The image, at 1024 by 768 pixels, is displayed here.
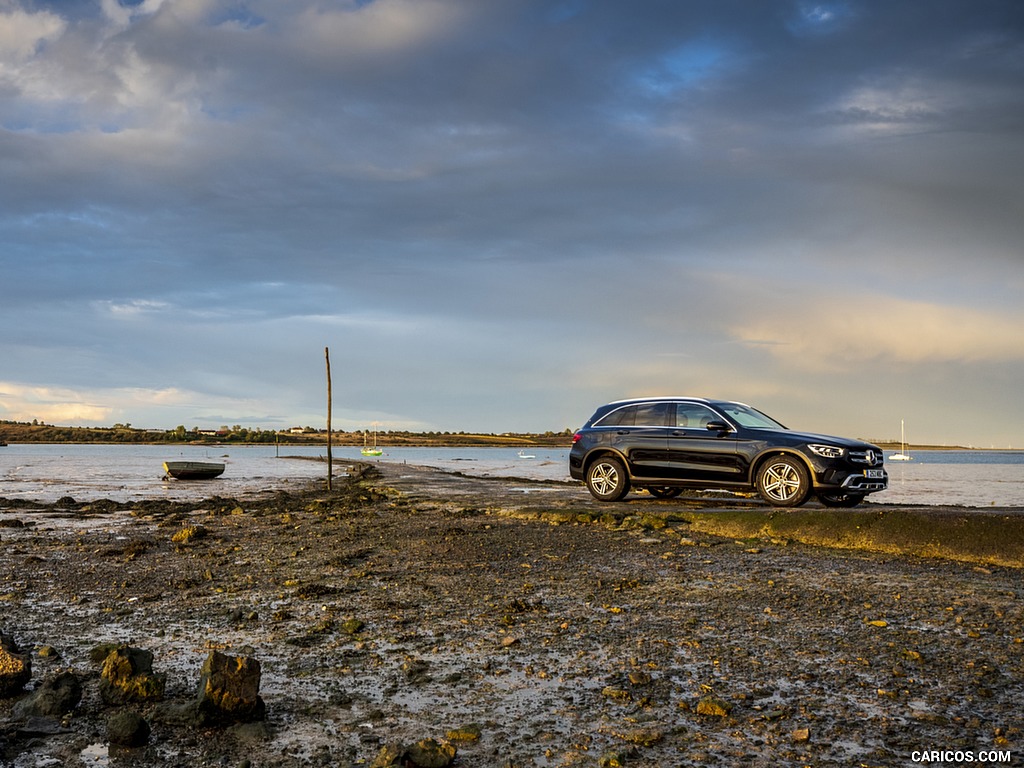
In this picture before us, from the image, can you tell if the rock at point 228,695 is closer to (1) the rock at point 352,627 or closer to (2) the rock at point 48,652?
(1) the rock at point 352,627

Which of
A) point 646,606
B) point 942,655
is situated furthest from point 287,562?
point 942,655

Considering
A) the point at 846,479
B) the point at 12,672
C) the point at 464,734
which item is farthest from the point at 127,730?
the point at 846,479

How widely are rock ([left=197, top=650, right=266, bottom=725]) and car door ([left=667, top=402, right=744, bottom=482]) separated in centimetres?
1183

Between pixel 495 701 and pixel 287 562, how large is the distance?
6.47m

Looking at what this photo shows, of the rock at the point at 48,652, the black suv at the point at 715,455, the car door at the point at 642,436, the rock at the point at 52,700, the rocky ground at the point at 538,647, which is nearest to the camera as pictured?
the rocky ground at the point at 538,647

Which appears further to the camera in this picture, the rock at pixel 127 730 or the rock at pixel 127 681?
the rock at pixel 127 681

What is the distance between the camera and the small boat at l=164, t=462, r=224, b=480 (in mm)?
37531

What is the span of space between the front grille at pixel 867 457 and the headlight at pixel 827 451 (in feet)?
0.96

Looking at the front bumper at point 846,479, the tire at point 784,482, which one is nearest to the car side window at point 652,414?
the tire at point 784,482

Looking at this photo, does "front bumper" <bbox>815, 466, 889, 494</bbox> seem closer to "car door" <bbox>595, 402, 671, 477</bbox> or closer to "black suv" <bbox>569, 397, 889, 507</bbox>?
"black suv" <bbox>569, 397, 889, 507</bbox>

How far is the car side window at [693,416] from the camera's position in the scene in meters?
15.7

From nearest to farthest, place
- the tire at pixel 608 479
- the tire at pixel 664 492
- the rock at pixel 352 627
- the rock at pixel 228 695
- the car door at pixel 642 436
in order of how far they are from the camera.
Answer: the rock at pixel 228 695 → the rock at pixel 352 627 → the car door at pixel 642 436 → the tire at pixel 608 479 → the tire at pixel 664 492

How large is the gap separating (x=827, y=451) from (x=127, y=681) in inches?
482

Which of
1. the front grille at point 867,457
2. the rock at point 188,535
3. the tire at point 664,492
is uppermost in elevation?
the front grille at point 867,457
